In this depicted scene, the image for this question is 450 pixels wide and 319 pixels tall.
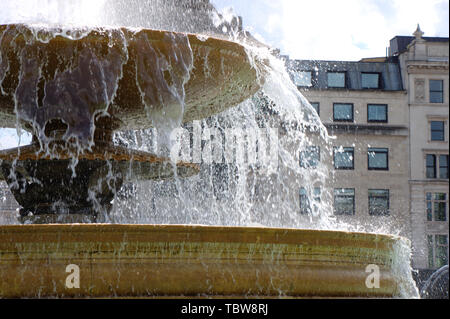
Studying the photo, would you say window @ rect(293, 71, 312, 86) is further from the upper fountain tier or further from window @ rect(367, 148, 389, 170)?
the upper fountain tier

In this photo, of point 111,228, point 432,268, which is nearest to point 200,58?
point 111,228

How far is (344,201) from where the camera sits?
4741 centimetres

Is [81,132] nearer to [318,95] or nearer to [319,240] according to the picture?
[319,240]

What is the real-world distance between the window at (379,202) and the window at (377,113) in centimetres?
453

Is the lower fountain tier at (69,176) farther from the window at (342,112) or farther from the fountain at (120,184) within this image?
the window at (342,112)

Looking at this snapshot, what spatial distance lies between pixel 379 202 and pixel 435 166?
14.0 feet

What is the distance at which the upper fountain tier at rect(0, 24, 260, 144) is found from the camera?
7.42 m

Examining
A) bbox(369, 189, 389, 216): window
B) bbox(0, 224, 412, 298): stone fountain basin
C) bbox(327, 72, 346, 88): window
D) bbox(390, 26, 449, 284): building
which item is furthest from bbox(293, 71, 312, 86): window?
bbox(0, 224, 412, 298): stone fountain basin

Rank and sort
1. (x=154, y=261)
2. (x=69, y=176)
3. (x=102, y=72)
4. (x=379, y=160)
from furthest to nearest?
(x=379, y=160) → (x=69, y=176) → (x=102, y=72) → (x=154, y=261)

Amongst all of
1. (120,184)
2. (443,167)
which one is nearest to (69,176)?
(120,184)

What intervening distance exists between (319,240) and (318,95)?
41.6 m

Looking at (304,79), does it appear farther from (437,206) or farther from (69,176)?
(69,176)

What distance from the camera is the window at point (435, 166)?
Result: 4781 centimetres

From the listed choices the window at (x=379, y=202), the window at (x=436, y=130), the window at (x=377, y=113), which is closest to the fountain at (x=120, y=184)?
the window at (x=379, y=202)
